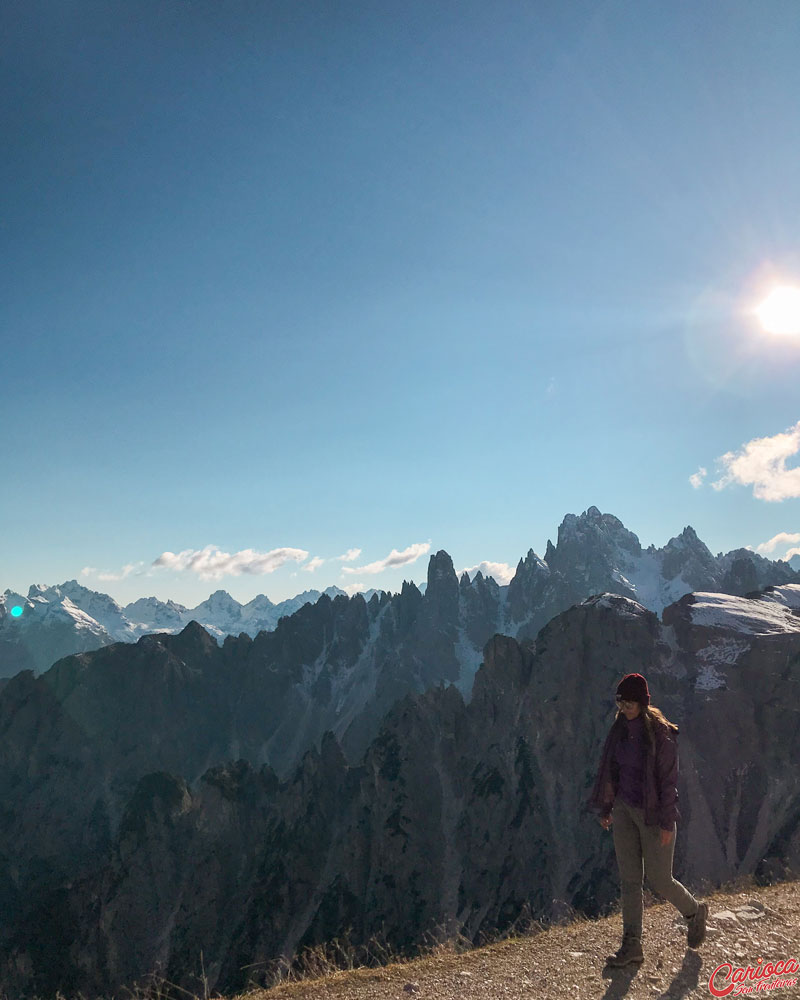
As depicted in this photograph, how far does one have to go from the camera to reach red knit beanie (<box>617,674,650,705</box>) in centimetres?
786

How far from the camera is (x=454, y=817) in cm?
10606

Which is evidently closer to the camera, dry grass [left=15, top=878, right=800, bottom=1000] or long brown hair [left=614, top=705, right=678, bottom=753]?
dry grass [left=15, top=878, right=800, bottom=1000]

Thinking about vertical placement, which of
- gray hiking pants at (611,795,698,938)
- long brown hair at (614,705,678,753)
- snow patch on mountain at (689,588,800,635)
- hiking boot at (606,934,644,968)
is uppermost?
long brown hair at (614,705,678,753)

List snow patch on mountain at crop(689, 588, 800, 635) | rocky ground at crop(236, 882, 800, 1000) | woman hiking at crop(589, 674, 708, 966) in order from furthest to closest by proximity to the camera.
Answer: snow patch on mountain at crop(689, 588, 800, 635) < woman hiking at crop(589, 674, 708, 966) < rocky ground at crop(236, 882, 800, 1000)

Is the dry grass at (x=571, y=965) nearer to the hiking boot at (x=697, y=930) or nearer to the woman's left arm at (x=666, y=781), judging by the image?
the hiking boot at (x=697, y=930)

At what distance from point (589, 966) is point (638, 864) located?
1.52 m

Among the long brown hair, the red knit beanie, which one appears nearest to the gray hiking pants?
the long brown hair

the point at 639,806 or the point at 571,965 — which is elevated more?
the point at 639,806

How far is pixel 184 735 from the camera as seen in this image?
7195 inches

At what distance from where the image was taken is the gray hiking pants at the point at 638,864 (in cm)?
753

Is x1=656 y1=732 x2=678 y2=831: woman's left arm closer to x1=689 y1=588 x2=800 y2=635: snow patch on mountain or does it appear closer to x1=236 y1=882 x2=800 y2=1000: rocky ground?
x1=236 y1=882 x2=800 y2=1000: rocky ground

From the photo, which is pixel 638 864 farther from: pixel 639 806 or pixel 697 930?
pixel 697 930

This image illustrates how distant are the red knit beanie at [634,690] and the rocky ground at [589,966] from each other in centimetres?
314

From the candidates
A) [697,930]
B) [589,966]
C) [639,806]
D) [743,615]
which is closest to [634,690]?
[639,806]
